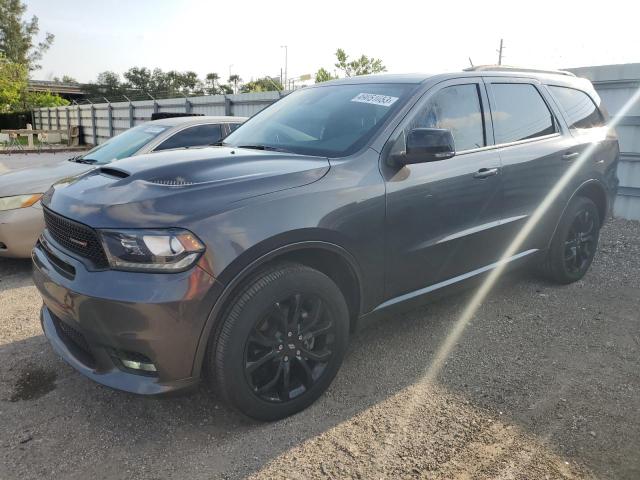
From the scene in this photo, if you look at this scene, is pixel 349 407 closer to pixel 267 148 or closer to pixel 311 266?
pixel 311 266

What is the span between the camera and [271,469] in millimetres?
2367

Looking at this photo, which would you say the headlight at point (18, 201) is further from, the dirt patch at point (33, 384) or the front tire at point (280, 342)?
the front tire at point (280, 342)

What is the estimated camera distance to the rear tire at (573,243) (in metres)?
4.41

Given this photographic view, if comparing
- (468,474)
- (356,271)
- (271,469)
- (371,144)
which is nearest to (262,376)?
(271,469)

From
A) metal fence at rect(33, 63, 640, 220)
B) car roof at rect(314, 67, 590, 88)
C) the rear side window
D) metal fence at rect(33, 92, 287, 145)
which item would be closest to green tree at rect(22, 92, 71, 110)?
metal fence at rect(33, 92, 287, 145)

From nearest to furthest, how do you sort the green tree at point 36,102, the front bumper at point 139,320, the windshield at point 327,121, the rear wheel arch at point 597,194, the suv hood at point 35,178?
the front bumper at point 139,320, the windshield at point 327,121, the rear wheel arch at point 597,194, the suv hood at point 35,178, the green tree at point 36,102

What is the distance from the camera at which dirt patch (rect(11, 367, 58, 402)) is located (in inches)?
117

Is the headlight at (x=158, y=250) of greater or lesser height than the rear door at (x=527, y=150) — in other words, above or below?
below

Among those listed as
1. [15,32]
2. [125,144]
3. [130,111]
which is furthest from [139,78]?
[125,144]

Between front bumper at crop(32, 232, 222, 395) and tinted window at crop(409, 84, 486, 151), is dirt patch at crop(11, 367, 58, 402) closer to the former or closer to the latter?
front bumper at crop(32, 232, 222, 395)

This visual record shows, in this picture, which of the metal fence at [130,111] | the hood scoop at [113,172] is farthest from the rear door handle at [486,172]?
the metal fence at [130,111]

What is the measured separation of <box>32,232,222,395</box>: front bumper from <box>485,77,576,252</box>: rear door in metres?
2.41

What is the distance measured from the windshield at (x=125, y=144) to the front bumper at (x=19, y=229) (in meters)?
0.95

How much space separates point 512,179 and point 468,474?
2.16m
